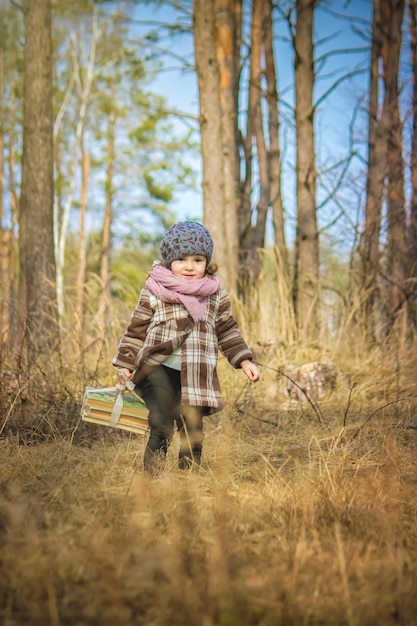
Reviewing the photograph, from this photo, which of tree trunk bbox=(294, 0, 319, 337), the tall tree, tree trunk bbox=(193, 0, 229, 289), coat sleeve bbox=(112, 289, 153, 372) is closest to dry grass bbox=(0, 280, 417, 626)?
coat sleeve bbox=(112, 289, 153, 372)

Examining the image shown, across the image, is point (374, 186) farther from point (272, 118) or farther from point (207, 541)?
point (207, 541)

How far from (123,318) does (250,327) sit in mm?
1214

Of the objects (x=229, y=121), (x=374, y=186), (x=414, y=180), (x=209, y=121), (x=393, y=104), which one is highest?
(x=393, y=104)

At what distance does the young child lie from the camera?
113 inches

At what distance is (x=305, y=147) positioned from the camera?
7.37 m

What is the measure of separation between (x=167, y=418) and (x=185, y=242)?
0.83 metres

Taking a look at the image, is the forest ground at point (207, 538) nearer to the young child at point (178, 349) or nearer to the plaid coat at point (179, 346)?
the young child at point (178, 349)

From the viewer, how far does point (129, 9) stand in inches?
725

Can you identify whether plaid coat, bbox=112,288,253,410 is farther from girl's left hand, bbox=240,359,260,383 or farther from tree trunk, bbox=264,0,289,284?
tree trunk, bbox=264,0,289,284

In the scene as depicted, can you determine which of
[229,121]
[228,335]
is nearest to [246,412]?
[228,335]

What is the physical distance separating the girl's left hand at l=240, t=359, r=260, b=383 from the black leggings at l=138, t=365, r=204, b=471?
0.92ft

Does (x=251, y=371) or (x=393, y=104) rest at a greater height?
(x=393, y=104)

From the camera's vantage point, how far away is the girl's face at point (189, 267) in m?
2.98

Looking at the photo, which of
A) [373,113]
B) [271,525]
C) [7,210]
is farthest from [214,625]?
[7,210]
